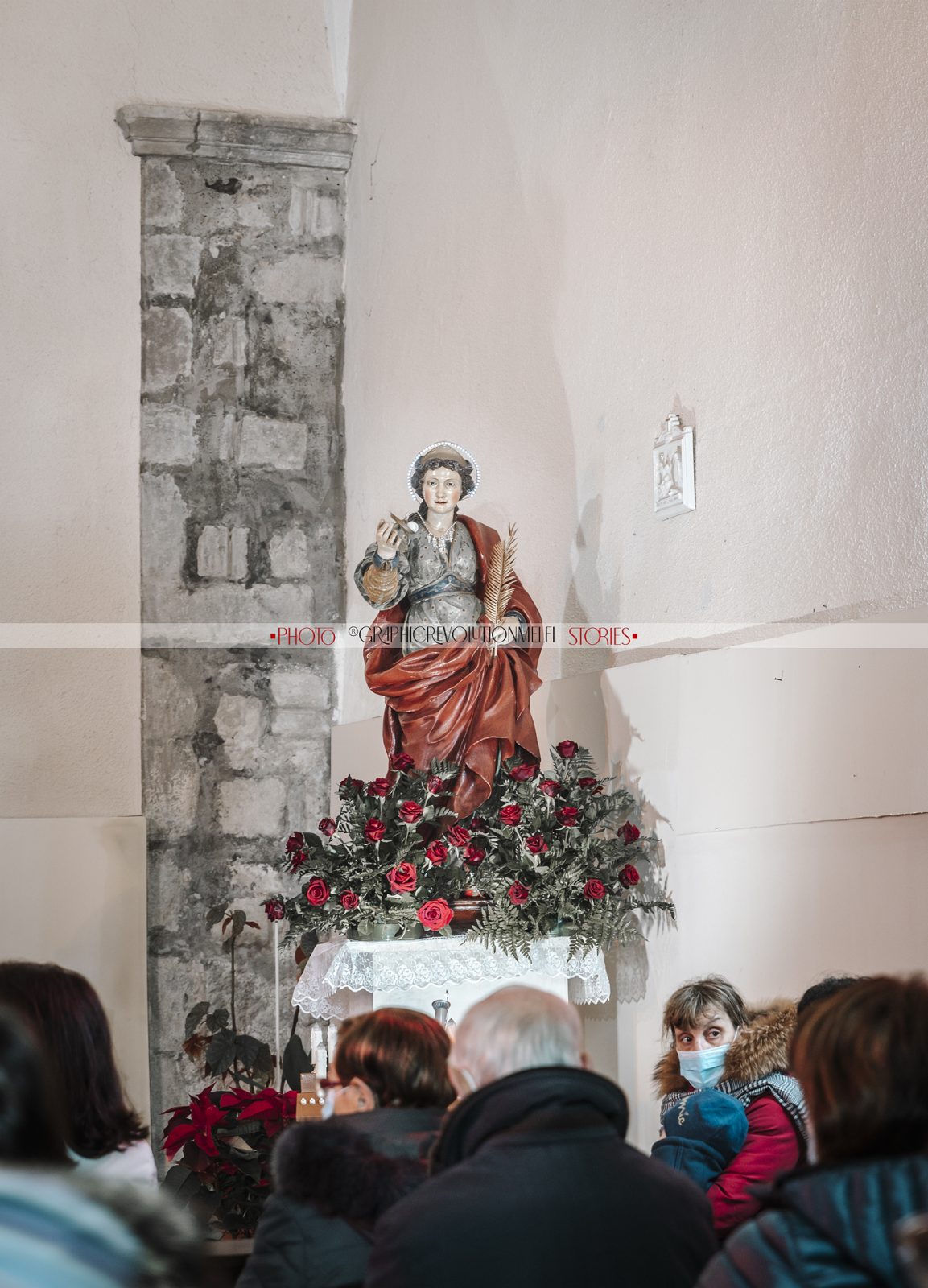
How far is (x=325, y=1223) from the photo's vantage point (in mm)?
2109

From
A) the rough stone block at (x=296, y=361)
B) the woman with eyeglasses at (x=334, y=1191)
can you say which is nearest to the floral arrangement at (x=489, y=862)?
the woman with eyeglasses at (x=334, y=1191)

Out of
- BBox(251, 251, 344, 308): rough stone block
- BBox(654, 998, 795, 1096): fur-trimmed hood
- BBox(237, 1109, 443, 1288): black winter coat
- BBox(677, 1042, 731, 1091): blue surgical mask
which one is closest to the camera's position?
BBox(237, 1109, 443, 1288): black winter coat

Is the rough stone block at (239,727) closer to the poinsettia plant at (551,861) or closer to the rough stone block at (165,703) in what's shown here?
the rough stone block at (165,703)

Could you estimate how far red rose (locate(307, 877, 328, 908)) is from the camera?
4020mm

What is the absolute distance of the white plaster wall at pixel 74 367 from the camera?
6.97m

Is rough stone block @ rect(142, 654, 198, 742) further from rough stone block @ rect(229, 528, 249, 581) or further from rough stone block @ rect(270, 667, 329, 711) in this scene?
rough stone block @ rect(229, 528, 249, 581)

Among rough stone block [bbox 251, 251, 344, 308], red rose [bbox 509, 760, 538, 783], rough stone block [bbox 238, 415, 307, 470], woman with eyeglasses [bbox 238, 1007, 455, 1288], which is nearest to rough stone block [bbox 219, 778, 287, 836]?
rough stone block [bbox 238, 415, 307, 470]

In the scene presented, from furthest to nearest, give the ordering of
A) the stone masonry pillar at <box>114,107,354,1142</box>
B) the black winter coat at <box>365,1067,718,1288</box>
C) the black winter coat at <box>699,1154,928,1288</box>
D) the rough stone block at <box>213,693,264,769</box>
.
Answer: the rough stone block at <box>213,693,264,769</box> → the stone masonry pillar at <box>114,107,354,1142</box> → the black winter coat at <box>365,1067,718,1288</box> → the black winter coat at <box>699,1154,928,1288</box>

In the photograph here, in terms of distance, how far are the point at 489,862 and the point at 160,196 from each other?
4631 mm

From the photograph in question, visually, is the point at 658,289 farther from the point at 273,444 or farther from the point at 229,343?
the point at 229,343

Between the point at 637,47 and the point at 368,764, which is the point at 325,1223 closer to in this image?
the point at 637,47

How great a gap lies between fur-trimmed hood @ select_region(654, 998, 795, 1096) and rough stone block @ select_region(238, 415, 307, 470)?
192 inches

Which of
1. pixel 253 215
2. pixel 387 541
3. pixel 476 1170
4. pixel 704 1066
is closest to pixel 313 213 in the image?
pixel 253 215

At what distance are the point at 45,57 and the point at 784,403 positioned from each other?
5016mm
